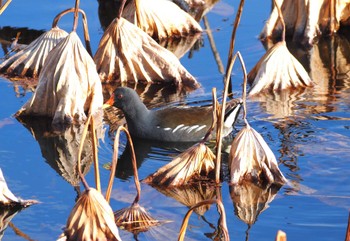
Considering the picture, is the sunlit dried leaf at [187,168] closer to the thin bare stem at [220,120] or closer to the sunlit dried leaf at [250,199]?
the thin bare stem at [220,120]

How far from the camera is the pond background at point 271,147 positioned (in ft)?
26.5

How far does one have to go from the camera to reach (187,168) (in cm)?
885

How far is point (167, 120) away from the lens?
34.6ft

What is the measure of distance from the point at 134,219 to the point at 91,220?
1.41m

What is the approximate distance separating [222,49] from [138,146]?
9.51 feet

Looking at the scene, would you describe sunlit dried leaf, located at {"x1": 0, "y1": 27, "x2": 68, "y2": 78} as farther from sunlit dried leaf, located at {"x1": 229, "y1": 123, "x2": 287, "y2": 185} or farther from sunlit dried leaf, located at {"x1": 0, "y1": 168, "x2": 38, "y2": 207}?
sunlit dried leaf, located at {"x1": 229, "y1": 123, "x2": 287, "y2": 185}

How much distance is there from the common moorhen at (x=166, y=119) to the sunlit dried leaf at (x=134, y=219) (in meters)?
2.61

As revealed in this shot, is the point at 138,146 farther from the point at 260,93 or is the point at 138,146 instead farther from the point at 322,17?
the point at 322,17

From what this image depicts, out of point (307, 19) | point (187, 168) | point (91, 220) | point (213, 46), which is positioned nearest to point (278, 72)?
point (213, 46)

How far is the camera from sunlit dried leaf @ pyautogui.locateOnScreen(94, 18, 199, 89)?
1191cm

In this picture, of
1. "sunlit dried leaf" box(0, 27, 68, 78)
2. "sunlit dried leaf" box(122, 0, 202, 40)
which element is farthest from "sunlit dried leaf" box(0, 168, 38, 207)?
"sunlit dried leaf" box(122, 0, 202, 40)

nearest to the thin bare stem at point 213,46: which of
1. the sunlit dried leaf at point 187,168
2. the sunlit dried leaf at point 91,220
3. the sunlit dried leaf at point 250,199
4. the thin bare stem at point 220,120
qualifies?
the sunlit dried leaf at point 187,168

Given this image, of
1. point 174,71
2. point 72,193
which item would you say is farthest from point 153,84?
point 72,193

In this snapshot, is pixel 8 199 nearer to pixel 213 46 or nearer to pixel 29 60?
pixel 29 60
